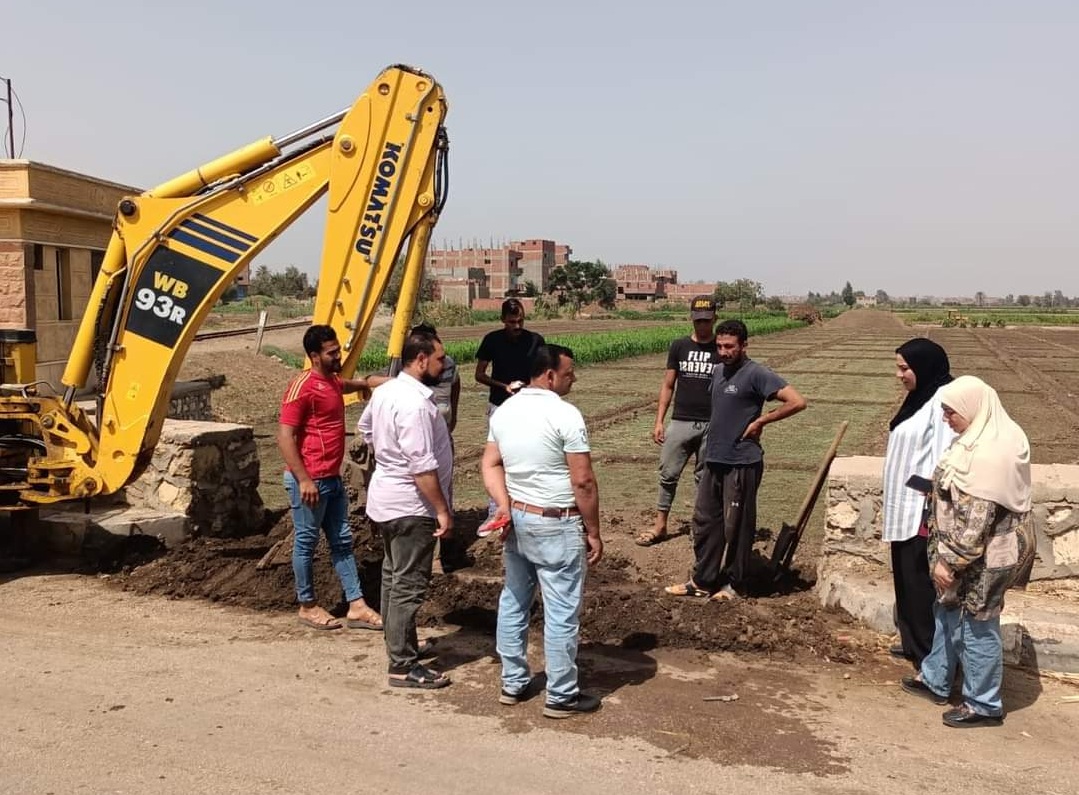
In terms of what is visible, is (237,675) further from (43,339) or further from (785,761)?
(43,339)

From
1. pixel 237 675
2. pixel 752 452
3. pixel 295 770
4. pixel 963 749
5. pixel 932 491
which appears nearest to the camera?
pixel 295 770

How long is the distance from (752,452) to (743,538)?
1.81 feet

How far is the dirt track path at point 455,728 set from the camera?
11.5 ft

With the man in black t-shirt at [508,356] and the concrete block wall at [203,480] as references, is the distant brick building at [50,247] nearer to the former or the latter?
the concrete block wall at [203,480]

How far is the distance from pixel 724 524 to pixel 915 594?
1.36m

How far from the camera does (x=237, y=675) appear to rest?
4.54 metres

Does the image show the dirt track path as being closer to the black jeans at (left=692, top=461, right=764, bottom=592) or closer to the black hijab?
the black jeans at (left=692, top=461, right=764, bottom=592)

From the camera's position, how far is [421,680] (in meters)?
4.38

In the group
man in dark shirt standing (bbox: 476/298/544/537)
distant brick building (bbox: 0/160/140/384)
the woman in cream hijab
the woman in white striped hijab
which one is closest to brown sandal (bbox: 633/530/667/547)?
man in dark shirt standing (bbox: 476/298/544/537)

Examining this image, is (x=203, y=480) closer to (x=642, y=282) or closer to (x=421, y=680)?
(x=421, y=680)

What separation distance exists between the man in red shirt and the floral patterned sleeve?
3154 mm

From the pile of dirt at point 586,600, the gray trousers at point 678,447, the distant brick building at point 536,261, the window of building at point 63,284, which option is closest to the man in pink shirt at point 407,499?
the pile of dirt at point 586,600

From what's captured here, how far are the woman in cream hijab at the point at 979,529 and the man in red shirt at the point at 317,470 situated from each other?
3.14 m

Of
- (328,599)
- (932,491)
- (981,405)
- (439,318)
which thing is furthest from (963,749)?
(439,318)
